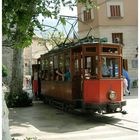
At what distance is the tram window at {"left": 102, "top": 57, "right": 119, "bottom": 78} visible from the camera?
47.0ft

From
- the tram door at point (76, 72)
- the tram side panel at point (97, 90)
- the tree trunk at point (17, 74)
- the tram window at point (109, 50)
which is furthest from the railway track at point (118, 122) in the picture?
the tree trunk at point (17, 74)

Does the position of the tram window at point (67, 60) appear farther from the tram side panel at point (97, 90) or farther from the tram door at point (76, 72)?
the tram side panel at point (97, 90)

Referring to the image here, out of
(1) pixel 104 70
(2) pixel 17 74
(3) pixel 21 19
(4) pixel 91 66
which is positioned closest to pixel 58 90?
(4) pixel 91 66

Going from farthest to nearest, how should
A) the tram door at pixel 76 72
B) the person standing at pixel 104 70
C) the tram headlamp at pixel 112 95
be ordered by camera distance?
the tram door at pixel 76 72
the person standing at pixel 104 70
the tram headlamp at pixel 112 95

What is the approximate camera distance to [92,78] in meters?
14.2

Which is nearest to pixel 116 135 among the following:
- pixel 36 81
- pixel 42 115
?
pixel 42 115

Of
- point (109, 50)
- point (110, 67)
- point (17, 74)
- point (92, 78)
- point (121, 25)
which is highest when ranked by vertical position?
point (121, 25)

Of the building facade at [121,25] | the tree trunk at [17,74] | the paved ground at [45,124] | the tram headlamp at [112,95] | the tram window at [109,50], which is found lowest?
the paved ground at [45,124]

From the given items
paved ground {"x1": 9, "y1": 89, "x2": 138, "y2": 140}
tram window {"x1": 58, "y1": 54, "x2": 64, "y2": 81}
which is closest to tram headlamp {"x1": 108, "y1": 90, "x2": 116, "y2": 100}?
paved ground {"x1": 9, "y1": 89, "x2": 138, "y2": 140}

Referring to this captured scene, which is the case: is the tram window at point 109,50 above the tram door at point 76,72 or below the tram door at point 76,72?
above

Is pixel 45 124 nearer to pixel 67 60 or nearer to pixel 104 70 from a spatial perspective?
pixel 104 70

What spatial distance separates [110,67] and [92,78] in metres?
0.81

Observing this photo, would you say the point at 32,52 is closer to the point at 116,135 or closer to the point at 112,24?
the point at 112,24

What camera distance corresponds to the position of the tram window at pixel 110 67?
14.3 metres
